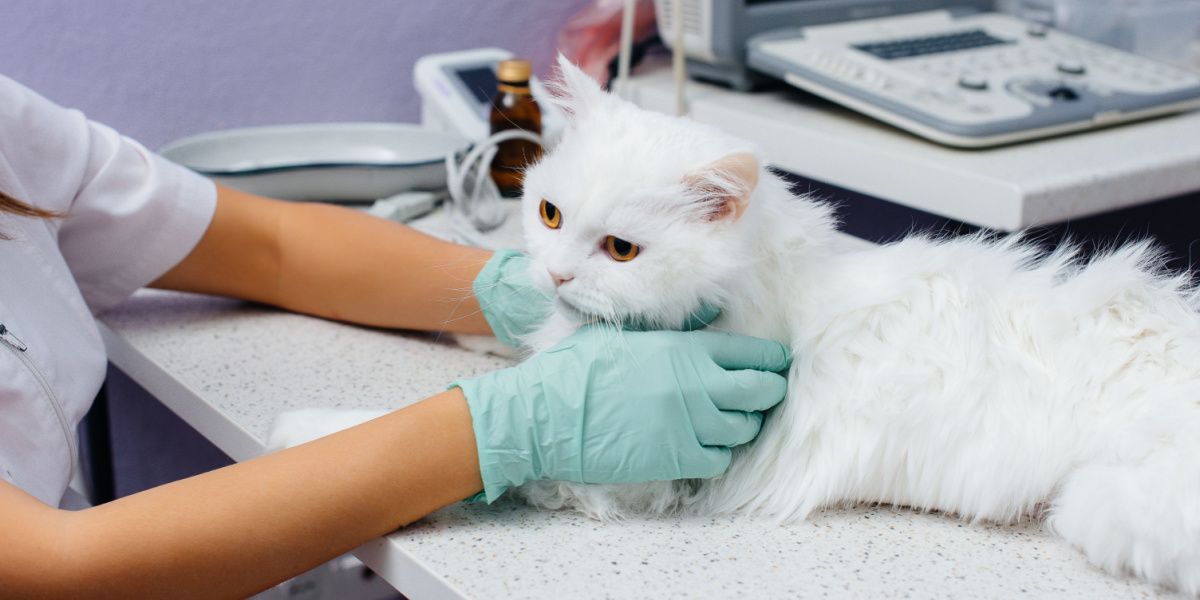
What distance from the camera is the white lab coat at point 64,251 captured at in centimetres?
75

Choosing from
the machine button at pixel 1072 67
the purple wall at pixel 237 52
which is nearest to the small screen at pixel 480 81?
the purple wall at pixel 237 52

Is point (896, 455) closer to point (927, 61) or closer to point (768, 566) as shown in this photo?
point (768, 566)

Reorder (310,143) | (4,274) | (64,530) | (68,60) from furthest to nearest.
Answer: (310,143), (68,60), (4,274), (64,530)

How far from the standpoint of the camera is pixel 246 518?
62 cm

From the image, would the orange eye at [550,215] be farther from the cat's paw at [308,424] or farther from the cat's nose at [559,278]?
the cat's paw at [308,424]

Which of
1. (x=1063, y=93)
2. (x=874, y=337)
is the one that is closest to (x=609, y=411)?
(x=874, y=337)

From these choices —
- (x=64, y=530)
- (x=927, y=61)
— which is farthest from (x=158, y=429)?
(x=927, y=61)

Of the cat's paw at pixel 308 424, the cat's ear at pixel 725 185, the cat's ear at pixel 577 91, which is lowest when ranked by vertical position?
the cat's paw at pixel 308 424

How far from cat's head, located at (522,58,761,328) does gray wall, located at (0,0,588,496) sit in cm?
83

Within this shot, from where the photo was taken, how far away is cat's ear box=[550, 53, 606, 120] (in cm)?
72

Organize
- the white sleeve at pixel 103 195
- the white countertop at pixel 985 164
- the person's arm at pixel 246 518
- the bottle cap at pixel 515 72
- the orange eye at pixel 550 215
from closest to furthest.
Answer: the person's arm at pixel 246 518
the orange eye at pixel 550 215
the white sleeve at pixel 103 195
the white countertop at pixel 985 164
the bottle cap at pixel 515 72

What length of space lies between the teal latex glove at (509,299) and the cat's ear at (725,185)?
0.75 feet

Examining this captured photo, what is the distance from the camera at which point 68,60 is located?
122 centimetres

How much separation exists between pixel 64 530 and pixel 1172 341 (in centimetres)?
75
